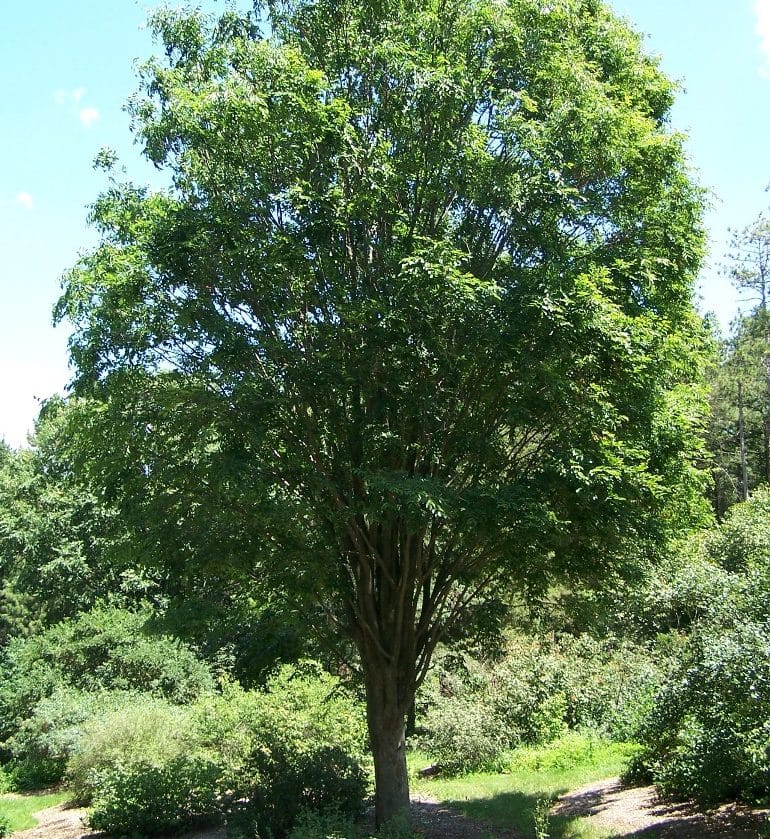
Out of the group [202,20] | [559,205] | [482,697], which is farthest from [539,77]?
[482,697]

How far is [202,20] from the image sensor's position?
32.2 ft

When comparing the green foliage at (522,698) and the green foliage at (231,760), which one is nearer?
the green foliage at (231,760)

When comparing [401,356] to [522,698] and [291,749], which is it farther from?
[522,698]

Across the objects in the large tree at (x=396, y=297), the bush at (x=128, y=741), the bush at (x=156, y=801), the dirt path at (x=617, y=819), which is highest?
the large tree at (x=396, y=297)

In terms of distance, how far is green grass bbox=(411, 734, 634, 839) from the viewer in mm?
10383

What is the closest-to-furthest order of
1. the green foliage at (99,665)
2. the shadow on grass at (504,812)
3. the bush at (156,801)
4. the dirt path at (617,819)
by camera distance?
the dirt path at (617,819)
the shadow on grass at (504,812)
the bush at (156,801)
the green foliage at (99,665)

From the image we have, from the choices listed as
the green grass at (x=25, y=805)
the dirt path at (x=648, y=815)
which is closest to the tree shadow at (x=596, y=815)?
the dirt path at (x=648, y=815)

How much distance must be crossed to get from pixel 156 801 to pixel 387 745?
14.4 feet

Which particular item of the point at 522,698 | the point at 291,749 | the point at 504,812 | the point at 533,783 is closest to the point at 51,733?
the point at 291,749

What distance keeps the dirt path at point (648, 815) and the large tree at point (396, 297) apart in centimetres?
288

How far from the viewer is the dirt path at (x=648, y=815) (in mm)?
8633

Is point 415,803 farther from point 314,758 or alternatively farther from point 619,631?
point 619,631

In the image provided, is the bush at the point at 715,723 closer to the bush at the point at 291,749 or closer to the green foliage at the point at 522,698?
the bush at the point at 291,749

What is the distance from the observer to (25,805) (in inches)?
698
